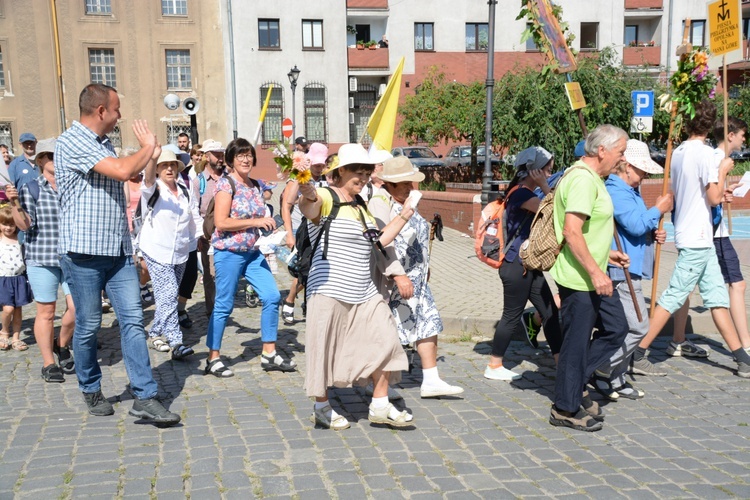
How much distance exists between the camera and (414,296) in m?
5.60

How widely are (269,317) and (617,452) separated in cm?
299

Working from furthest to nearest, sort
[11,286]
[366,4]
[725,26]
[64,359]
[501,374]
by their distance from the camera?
[366,4], [11,286], [64,359], [725,26], [501,374]

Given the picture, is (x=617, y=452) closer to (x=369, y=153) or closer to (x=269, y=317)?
(x=369, y=153)

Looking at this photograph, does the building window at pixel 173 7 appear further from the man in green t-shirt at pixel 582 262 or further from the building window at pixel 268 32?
the man in green t-shirt at pixel 582 262

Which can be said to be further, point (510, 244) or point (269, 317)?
point (269, 317)

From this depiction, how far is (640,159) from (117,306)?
3.76m

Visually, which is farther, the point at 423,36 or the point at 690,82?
the point at 423,36

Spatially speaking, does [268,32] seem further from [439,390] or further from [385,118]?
[439,390]

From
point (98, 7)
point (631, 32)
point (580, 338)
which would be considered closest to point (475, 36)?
point (631, 32)

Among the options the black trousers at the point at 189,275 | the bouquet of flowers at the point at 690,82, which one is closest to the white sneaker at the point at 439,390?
the bouquet of flowers at the point at 690,82

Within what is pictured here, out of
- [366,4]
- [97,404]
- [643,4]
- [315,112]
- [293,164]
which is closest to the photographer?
[293,164]

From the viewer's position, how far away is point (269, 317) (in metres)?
6.30

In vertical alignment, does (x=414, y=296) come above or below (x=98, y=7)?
below

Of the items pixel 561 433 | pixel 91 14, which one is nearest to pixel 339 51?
pixel 91 14
